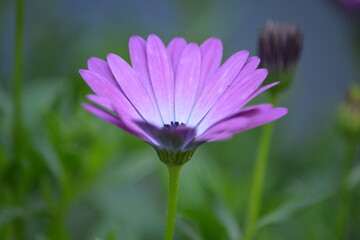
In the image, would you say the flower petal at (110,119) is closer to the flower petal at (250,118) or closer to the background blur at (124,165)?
the flower petal at (250,118)

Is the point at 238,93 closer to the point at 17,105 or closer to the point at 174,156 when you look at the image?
the point at 174,156

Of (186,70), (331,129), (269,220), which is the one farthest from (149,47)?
(331,129)

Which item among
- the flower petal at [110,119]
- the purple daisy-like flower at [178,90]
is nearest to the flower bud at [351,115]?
the purple daisy-like flower at [178,90]

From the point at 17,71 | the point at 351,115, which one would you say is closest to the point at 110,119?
the point at 17,71

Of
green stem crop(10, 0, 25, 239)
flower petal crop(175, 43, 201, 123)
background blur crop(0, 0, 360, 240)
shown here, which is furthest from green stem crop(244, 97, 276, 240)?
green stem crop(10, 0, 25, 239)

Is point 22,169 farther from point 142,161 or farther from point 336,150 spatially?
point 336,150

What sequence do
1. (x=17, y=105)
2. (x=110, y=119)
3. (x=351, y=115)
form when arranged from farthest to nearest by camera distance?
(x=351, y=115)
(x=17, y=105)
(x=110, y=119)

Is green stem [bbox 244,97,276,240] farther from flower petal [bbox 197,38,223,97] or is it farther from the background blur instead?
flower petal [bbox 197,38,223,97]
